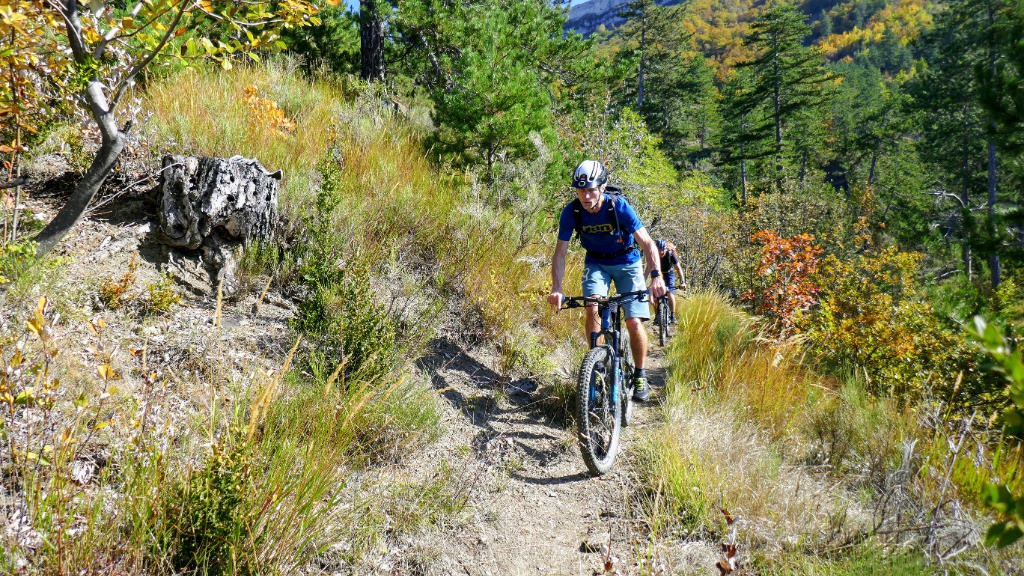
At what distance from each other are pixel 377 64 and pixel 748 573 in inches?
356

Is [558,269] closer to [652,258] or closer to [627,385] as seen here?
[652,258]

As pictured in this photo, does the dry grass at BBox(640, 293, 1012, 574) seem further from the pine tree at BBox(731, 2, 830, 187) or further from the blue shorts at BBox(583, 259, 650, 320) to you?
the pine tree at BBox(731, 2, 830, 187)

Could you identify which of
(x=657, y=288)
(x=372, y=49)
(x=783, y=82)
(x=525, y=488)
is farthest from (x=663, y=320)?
(x=783, y=82)

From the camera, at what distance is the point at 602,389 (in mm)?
3863

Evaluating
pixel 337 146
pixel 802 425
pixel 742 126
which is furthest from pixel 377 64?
pixel 742 126

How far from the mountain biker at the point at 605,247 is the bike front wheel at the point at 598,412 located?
40 cm

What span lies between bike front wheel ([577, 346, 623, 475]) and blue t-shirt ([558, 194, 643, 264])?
0.97 metres

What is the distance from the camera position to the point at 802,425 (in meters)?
4.65

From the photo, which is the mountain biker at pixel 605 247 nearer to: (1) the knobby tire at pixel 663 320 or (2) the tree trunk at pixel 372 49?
(1) the knobby tire at pixel 663 320

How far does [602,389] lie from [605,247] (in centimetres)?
128

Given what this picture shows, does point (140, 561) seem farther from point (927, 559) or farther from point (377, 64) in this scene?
point (377, 64)

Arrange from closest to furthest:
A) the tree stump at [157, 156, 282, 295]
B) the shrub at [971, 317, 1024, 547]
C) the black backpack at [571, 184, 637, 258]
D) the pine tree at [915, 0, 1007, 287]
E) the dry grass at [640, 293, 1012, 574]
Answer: the shrub at [971, 317, 1024, 547] < the dry grass at [640, 293, 1012, 574] < the tree stump at [157, 156, 282, 295] < the black backpack at [571, 184, 637, 258] < the pine tree at [915, 0, 1007, 287]

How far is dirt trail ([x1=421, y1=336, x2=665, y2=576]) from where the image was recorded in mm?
2951

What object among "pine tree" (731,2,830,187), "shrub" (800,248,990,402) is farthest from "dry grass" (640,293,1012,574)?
"pine tree" (731,2,830,187)
